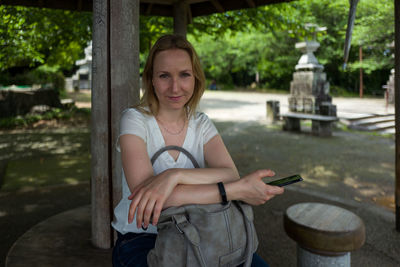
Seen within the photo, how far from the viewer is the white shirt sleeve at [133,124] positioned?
1.57 metres

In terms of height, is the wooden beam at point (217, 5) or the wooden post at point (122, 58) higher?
the wooden beam at point (217, 5)

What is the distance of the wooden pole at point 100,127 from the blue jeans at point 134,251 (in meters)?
1.03

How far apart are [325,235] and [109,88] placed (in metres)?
1.71

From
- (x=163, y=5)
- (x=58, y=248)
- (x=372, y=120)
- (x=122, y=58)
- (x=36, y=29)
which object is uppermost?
(x=36, y=29)

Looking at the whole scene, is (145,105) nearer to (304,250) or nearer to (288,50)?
(304,250)

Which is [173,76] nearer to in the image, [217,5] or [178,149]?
[178,149]

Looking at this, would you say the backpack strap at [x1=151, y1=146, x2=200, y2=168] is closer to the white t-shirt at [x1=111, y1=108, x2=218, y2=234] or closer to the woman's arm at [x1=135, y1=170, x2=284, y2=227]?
the white t-shirt at [x1=111, y1=108, x2=218, y2=234]

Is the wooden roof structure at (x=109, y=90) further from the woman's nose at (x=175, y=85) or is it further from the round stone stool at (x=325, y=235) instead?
the round stone stool at (x=325, y=235)

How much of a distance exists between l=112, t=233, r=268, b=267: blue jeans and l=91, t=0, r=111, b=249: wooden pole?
1.03 meters

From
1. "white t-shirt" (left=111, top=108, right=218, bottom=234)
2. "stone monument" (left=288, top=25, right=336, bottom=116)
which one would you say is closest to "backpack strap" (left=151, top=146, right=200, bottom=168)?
"white t-shirt" (left=111, top=108, right=218, bottom=234)

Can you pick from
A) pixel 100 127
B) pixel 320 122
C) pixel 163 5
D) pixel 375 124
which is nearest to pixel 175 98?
pixel 100 127

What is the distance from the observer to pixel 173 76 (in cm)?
159

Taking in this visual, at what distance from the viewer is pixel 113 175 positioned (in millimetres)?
2611

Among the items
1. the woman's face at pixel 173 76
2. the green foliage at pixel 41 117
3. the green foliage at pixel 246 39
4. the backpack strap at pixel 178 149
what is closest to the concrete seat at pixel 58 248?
the backpack strap at pixel 178 149
